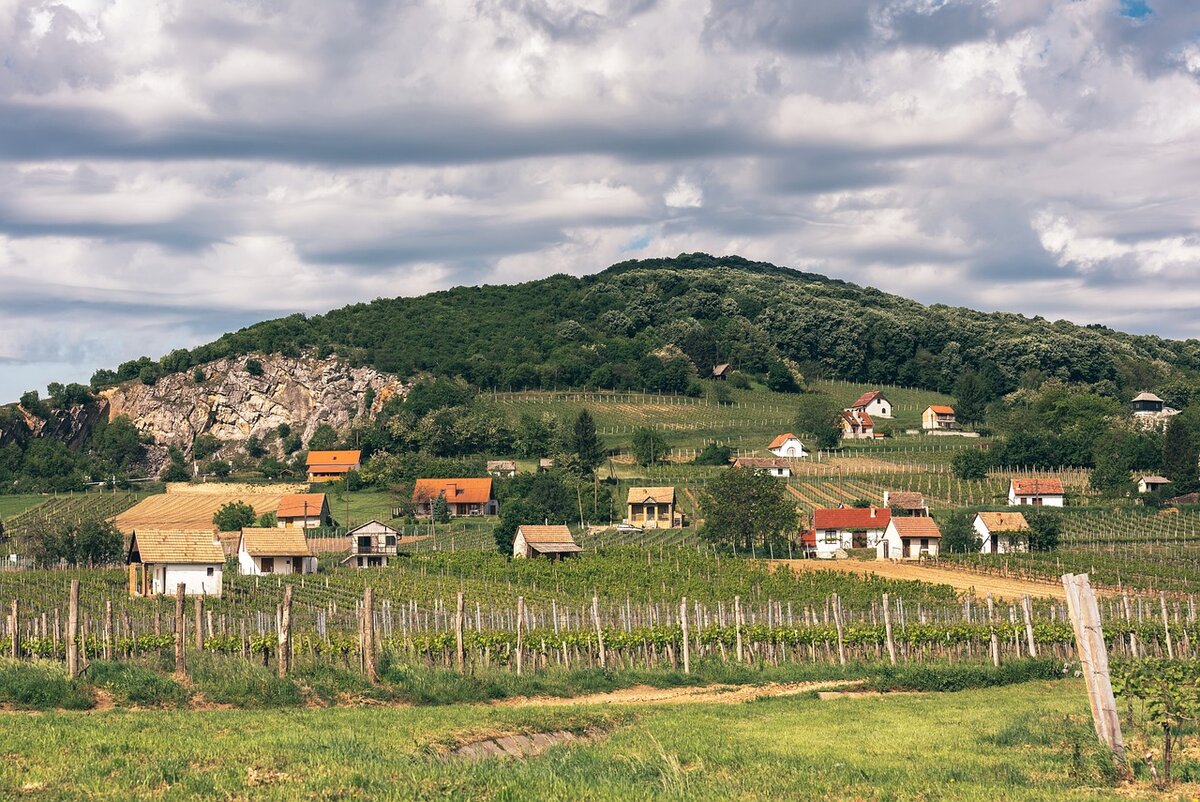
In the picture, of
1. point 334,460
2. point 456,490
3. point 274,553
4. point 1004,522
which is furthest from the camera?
point 334,460

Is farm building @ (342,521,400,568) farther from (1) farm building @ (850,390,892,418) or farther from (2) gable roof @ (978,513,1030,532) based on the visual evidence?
(1) farm building @ (850,390,892,418)

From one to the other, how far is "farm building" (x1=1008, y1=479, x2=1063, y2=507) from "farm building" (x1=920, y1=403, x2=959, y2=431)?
150ft

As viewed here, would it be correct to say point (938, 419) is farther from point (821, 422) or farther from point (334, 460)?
point (334, 460)

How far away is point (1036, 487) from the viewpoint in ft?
326

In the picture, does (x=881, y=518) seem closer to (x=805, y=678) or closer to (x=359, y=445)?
(x=805, y=678)

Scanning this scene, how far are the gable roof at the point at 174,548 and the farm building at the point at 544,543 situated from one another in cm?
2132

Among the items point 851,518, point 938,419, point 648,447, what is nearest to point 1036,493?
point 851,518

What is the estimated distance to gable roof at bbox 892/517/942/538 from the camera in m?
82.9

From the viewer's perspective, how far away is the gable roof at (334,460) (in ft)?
427

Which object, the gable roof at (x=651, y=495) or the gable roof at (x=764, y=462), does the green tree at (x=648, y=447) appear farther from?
the gable roof at (x=651, y=495)

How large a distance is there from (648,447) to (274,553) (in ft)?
172

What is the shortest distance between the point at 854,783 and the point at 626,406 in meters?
133

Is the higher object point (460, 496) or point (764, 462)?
point (764, 462)

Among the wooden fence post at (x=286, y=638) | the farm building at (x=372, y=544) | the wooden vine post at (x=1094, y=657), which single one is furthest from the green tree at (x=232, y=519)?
the wooden vine post at (x=1094, y=657)
